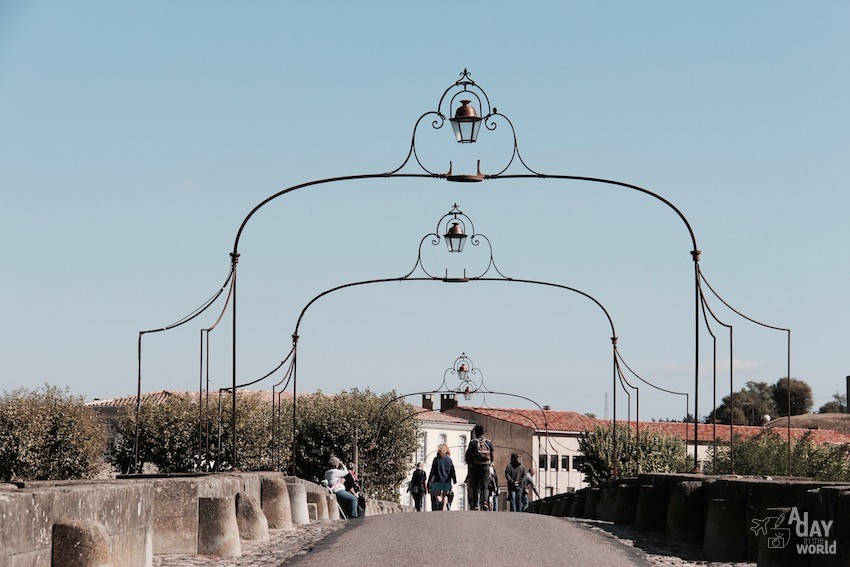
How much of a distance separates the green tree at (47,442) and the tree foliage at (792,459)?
33.0 meters

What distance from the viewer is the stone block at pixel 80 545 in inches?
316

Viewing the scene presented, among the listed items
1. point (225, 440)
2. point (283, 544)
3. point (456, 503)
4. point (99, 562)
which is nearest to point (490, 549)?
point (283, 544)

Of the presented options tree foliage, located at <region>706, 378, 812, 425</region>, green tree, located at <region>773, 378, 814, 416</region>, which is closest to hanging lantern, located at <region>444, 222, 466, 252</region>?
tree foliage, located at <region>706, 378, 812, 425</region>

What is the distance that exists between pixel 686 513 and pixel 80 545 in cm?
809

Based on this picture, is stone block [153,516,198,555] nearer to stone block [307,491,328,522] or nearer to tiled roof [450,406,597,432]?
stone block [307,491,328,522]

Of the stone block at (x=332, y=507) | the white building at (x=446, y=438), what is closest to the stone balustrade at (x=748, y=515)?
the stone block at (x=332, y=507)

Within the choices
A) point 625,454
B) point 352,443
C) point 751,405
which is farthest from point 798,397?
point 625,454

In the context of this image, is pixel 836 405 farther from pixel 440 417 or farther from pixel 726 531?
pixel 726 531

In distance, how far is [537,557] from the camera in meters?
12.1

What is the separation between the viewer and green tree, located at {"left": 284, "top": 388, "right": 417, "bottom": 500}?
64500mm

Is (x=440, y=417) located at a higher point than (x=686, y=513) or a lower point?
lower

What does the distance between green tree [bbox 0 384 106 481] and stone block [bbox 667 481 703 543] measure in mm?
50191

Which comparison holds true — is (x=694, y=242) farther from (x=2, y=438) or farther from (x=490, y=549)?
(x=2, y=438)

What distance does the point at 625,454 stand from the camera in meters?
52.5
